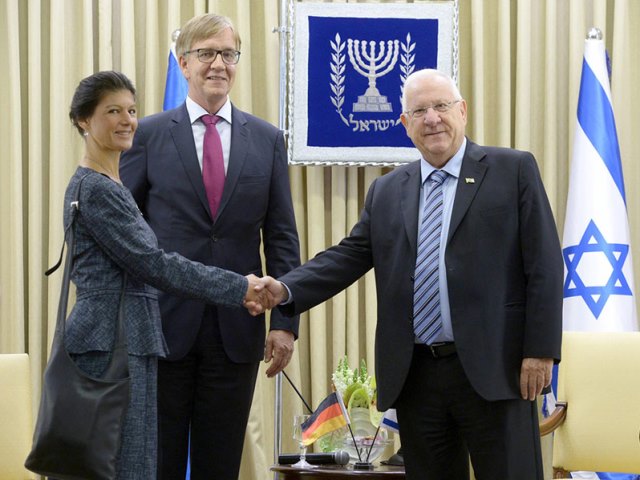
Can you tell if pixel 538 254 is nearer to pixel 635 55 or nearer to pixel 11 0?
pixel 635 55

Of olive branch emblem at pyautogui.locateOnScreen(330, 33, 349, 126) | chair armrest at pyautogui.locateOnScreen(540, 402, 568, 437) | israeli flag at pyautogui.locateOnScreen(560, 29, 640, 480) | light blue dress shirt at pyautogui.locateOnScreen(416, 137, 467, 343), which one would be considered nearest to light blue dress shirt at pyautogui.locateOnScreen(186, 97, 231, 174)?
light blue dress shirt at pyautogui.locateOnScreen(416, 137, 467, 343)

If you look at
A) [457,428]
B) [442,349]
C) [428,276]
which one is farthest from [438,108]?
[457,428]

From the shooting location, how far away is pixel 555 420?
391cm

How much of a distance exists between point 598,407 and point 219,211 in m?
1.70

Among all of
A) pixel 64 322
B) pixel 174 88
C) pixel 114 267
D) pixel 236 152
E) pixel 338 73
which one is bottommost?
pixel 64 322

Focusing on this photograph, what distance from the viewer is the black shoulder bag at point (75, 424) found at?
8.38ft

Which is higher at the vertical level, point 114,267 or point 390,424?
point 114,267

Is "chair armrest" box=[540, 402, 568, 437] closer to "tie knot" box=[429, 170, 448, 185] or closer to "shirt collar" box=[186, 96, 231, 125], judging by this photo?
"tie knot" box=[429, 170, 448, 185]

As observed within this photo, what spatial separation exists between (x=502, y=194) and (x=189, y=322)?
3.41ft

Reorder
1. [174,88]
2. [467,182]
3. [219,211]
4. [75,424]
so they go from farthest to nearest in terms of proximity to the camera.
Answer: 1. [174,88]
2. [219,211]
3. [467,182]
4. [75,424]

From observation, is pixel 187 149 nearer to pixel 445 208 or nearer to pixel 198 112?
pixel 198 112

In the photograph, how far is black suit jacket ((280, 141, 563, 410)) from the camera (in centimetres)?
291

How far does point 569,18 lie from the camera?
5246mm

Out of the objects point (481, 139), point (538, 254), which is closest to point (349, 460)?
Answer: point (538, 254)
